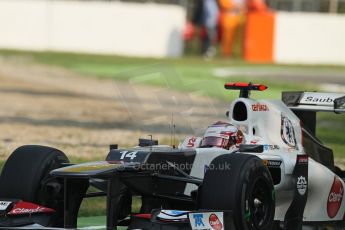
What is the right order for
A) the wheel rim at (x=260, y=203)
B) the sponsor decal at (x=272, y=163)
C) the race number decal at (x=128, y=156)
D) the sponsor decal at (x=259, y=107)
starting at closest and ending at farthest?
the wheel rim at (x=260, y=203)
the race number decal at (x=128, y=156)
the sponsor decal at (x=272, y=163)
the sponsor decal at (x=259, y=107)

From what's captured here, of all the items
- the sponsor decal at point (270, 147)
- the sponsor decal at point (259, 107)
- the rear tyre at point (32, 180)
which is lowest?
the rear tyre at point (32, 180)

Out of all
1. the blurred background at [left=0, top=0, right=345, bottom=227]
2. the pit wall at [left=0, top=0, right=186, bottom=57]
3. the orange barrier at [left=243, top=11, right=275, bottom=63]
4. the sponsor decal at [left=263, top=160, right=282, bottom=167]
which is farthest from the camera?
the orange barrier at [left=243, top=11, right=275, bottom=63]

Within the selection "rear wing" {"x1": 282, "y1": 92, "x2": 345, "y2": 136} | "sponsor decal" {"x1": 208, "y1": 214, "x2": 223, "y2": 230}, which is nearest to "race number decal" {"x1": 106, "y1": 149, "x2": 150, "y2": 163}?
"sponsor decal" {"x1": 208, "y1": 214, "x2": 223, "y2": 230}

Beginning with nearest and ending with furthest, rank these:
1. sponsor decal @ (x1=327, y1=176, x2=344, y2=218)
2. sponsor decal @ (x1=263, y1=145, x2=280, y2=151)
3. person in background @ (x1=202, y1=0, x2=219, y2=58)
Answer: sponsor decal @ (x1=263, y1=145, x2=280, y2=151), sponsor decal @ (x1=327, y1=176, x2=344, y2=218), person in background @ (x1=202, y1=0, x2=219, y2=58)

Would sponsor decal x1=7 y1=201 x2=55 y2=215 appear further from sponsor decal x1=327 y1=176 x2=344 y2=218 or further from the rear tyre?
sponsor decal x1=327 y1=176 x2=344 y2=218

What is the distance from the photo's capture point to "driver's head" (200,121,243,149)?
831 centimetres

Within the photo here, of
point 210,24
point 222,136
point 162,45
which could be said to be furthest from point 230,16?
point 222,136

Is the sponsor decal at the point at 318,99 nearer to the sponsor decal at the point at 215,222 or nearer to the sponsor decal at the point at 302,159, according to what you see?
the sponsor decal at the point at 302,159

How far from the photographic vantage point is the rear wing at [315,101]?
372 inches

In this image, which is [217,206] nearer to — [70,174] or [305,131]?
[70,174]

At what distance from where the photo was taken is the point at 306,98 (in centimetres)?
967

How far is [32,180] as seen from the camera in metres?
7.86

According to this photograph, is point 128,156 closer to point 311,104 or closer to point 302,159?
point 302,159

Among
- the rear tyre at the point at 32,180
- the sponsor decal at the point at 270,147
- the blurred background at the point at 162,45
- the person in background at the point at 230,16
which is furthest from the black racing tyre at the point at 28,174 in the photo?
the person in background at the point at 230,16
